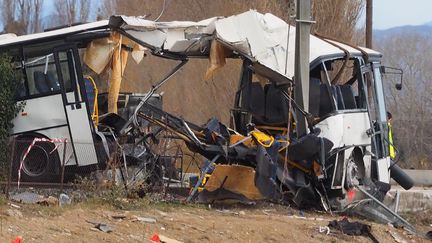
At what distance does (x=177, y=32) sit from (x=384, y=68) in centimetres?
462

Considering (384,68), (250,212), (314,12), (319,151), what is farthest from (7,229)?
(314,12)

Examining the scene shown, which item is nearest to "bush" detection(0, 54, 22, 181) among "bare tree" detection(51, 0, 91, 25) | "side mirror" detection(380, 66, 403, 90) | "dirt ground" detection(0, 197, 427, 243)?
"dirt ground" detection(0, 197, 427, 243)

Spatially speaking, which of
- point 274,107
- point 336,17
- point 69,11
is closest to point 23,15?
point 69,11

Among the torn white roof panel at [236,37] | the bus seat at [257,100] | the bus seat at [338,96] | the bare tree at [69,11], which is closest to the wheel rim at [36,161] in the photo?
the torn white roof panel at [236,37]

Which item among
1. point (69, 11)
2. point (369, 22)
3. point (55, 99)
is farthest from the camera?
point (69, 11)

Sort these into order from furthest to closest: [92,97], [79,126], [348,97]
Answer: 1. [92,97]
2. [348,97]
3. [79,126]

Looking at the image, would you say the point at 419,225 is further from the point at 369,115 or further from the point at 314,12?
the point at 314,12

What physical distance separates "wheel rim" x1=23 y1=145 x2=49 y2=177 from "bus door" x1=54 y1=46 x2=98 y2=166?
2.04 feet

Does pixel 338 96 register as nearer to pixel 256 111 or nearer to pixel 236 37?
pixel 256 111

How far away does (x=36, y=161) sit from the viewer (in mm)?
14211

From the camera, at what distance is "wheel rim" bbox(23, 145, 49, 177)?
14133mm

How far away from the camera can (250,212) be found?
42.8 ft

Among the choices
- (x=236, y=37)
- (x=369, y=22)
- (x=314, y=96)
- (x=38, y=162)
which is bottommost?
(x=38, y=162)

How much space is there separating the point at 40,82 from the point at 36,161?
1.46m
